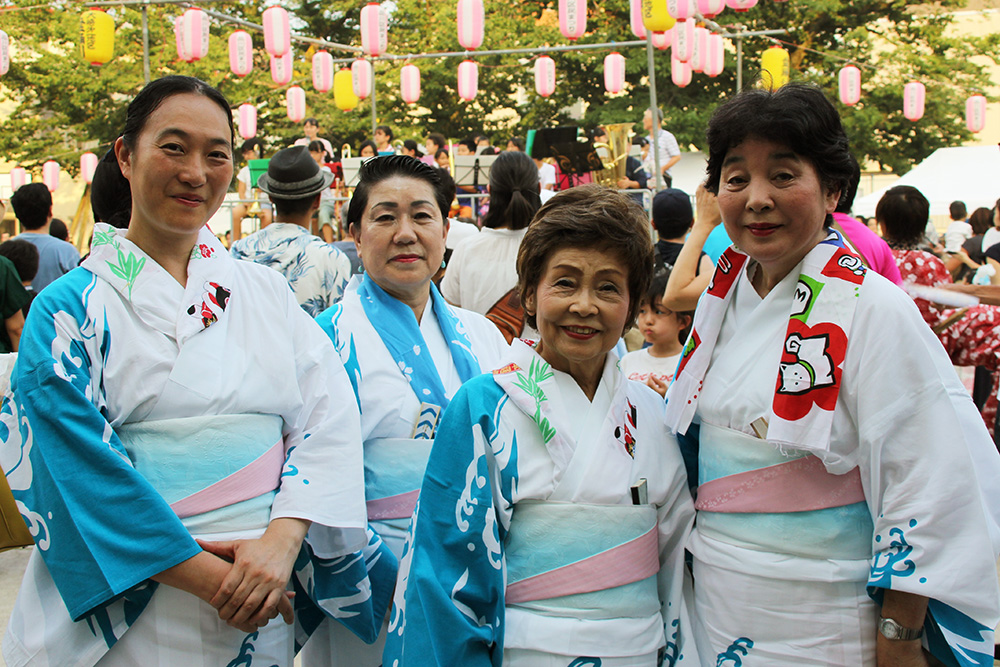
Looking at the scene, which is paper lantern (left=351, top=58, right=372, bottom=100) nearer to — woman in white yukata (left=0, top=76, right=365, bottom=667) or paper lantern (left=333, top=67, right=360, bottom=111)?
paper lantern (left=333, top=67, right=360, bottom=111)

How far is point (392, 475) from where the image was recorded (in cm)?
208

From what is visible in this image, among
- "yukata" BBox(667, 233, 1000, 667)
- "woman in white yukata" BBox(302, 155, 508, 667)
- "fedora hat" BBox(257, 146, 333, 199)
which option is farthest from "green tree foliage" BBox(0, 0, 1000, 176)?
"yukata" BBox(667, 233, 1000, 667)

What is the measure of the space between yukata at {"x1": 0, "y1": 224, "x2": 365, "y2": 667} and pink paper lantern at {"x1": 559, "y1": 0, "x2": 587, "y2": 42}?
11.9 m

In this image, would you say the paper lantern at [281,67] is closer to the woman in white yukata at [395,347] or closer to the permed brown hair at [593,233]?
the woman in white yukata at [395,347]

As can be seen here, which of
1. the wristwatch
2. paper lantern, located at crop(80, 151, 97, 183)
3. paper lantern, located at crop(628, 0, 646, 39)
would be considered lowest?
the wristwatch

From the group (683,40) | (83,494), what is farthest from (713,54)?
(83,494)

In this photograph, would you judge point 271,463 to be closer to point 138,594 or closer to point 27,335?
point 138,594

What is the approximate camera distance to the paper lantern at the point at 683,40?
12914mm

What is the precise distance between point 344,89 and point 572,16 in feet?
15.2

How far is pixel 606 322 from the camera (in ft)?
5.57

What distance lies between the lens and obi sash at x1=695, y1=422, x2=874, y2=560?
157cm

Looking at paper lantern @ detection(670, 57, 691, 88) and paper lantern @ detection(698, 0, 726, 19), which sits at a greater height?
paper lantern @ detection(698, 0, 726, 19)

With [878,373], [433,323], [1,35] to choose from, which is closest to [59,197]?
[1,35]

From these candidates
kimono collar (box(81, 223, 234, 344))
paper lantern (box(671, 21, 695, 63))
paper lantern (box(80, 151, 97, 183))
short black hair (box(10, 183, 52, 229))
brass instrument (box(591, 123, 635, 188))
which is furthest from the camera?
paper lantern (box(80, 151, 97, 183))
